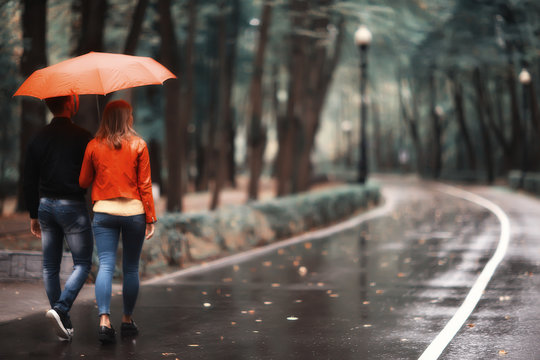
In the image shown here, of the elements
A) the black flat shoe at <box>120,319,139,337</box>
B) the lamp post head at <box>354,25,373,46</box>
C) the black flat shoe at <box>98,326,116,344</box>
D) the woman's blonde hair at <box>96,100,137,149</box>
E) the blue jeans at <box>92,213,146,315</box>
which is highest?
the lamp post head at <box>354,25,373,46</box>

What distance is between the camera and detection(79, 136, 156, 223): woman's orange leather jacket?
21.9 feet

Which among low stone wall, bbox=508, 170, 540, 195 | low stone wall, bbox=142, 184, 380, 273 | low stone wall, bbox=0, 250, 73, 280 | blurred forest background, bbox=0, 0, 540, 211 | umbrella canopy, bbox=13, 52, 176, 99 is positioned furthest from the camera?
low stone wall, bbox=508, 170, 540, 195

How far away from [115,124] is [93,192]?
616mm

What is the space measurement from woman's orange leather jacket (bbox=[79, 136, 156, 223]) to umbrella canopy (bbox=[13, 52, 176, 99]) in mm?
519

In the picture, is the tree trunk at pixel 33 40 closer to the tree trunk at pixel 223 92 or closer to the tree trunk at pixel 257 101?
the tree trunk at pixel 257 101

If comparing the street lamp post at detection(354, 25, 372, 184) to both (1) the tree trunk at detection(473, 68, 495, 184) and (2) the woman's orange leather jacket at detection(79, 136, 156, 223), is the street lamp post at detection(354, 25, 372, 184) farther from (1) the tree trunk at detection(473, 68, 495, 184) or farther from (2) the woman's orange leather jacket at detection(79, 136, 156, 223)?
(1) the tree trunk at detection(473, 68, 495, 184)

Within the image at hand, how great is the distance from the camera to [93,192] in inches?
267

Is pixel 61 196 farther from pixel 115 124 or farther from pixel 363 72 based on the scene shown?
pixel 363 72

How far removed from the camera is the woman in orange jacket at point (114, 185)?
6.69m

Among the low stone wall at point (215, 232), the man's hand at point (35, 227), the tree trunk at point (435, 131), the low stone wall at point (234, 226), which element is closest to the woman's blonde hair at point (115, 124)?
the man's hand at point (35, 227)

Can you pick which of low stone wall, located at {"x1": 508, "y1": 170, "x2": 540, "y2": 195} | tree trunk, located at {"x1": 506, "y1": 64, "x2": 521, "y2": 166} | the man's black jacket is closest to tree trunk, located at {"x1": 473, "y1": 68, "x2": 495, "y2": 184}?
tree trunk, located at {"x1": 506, "y1": 64, "x2": 521, "y2": 166}

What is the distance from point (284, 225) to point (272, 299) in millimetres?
8015

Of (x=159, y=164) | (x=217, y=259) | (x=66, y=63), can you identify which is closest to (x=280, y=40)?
(x=159, y=164)

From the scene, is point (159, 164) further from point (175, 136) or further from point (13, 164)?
point (175, 136)
